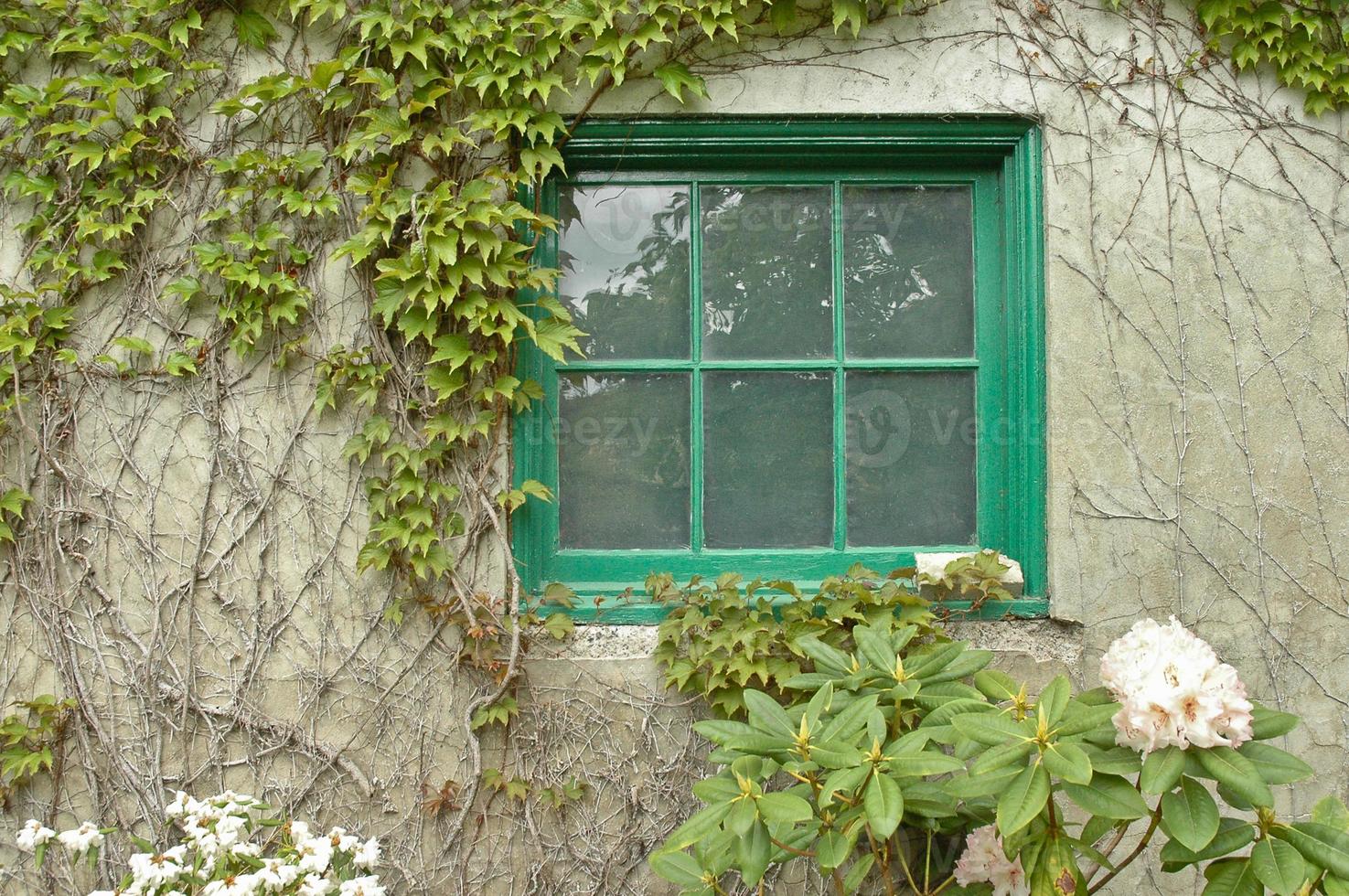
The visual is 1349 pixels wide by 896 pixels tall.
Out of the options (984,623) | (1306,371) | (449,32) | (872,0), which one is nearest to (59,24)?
(449,32)

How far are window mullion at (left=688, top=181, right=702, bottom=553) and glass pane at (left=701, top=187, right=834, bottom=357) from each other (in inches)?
1.0

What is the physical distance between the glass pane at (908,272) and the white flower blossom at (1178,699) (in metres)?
1.05

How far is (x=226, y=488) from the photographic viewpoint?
2.35 metres

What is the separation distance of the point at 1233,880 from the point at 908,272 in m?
1.60

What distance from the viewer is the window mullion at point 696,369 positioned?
243 cm

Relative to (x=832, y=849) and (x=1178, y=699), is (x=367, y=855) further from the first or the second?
(x=1178, y=699)

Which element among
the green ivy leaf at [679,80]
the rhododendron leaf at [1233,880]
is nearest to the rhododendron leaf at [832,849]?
the rhododendron leaf at [1233,880]

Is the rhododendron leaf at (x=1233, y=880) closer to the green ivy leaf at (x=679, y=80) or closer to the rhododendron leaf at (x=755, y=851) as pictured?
the rhododendron leaf at (x=755, y=851)

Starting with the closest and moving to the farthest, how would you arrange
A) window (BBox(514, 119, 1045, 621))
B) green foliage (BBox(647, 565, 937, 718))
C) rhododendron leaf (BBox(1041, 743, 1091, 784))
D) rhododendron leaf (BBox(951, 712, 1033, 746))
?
rhododendron leaf (BBox(1041, 743, 1091, 784))
rhododendron leaf (BBox(951, 712, 1033, 746))
green foliage (BBox(647, 565, 937, 718))
window (BBox(514, 119, 1045, 621))

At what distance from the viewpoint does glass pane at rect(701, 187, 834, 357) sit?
2.47 metres

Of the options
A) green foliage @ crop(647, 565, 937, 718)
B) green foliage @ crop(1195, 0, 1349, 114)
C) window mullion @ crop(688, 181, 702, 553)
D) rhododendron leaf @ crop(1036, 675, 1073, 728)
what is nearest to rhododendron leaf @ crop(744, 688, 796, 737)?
green foliage @ crop(647, 565, 937, 718)

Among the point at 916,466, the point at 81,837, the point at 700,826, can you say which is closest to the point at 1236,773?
the point at 700,826

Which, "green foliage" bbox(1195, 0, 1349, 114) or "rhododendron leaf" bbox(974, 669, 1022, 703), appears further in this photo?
"green foliage" bbox(1195, 0, 1349, 114)

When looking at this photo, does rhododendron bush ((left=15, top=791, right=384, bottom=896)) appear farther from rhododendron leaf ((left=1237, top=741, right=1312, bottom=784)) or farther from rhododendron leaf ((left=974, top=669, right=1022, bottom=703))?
rhododendron leaf ((left=1237, top=741, right=1312, bottom=784))
